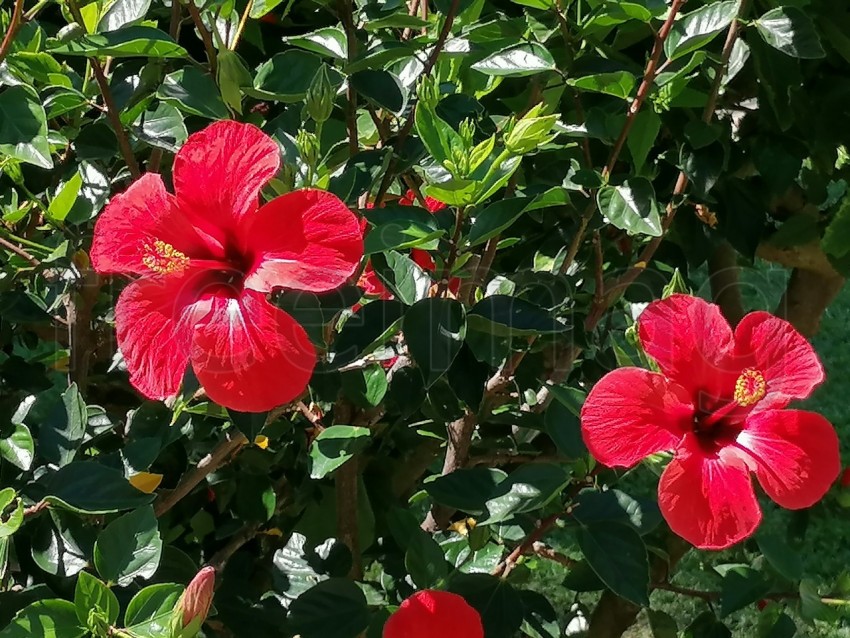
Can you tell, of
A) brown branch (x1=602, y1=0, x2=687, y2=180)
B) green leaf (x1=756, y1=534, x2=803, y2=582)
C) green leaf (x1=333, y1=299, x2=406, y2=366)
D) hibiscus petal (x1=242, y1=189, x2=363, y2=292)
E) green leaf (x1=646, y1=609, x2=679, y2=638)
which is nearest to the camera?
hibiscus petal (x1=242, y1=189, x2=363, y2=292)

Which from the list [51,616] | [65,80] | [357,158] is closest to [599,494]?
[357,158]

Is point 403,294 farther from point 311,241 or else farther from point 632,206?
point 632,206

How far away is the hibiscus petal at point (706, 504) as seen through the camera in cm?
77

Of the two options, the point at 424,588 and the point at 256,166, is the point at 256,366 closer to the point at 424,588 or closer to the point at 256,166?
the point at 256,166

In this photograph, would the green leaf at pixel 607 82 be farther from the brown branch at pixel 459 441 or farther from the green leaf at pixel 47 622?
the green leaf at pixel 47 622

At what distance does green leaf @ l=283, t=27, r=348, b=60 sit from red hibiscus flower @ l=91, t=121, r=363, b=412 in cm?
20

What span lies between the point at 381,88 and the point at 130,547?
0.46 m

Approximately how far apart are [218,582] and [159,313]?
62 centimetres

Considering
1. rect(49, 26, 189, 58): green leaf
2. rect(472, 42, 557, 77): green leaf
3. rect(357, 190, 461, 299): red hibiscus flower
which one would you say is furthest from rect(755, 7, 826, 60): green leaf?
rect(49, 26, 189, 58): green leaf

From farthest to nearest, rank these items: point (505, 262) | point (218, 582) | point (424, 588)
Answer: point (505, 262)
point (218, 582)
point (424, 588)

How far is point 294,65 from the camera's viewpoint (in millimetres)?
872

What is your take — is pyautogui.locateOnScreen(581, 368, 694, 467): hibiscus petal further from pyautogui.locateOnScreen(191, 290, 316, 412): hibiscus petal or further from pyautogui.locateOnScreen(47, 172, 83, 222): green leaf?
pyautogui.locateOnScreen(47, 172, 83, 222): green leaf

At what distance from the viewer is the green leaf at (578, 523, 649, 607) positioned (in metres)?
0.93

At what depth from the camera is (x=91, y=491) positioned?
2.86 ft
